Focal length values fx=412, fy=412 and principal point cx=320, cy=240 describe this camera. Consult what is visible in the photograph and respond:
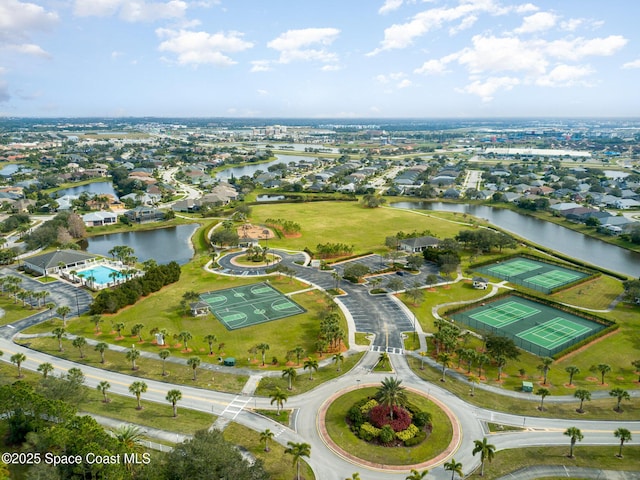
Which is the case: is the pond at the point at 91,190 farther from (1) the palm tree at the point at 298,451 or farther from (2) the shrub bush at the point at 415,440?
(2) the shrub bush at the point at 415,440

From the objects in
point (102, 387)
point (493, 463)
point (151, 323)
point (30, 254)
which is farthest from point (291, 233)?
point (493, 463)

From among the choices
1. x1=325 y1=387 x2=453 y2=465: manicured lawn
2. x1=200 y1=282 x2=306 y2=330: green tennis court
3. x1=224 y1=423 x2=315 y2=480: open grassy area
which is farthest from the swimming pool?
x1=325 y1=387 x2=453 y2=465: manicured lawn

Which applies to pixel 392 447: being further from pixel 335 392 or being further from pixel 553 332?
pixel 553 332

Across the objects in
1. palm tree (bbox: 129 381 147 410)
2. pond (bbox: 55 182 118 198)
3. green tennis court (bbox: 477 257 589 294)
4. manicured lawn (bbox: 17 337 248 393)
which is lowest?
manicured lawn (bbox: 17 337 248 393)

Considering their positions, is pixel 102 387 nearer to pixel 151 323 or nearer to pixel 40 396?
pixel 40 396

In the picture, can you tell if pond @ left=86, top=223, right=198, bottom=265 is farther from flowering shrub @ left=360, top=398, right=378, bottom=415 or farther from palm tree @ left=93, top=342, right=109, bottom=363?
flowering shrub @ left=360, top=398, right=378, bottom=415

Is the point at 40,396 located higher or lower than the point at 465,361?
higher

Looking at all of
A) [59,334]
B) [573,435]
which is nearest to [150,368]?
[59,334]
